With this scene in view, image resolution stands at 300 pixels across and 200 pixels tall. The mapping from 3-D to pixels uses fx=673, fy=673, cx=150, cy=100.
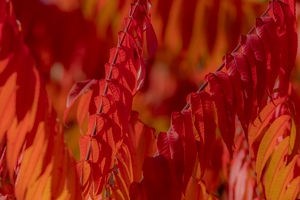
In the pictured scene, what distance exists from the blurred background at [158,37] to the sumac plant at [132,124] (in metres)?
0.61

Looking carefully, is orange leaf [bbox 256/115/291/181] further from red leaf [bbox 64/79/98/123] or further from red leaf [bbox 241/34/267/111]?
red leaf [bbox 64/79/98/123]

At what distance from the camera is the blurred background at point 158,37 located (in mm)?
1875

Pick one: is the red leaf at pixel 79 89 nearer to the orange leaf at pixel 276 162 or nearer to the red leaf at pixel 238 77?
the red leaf at pixel 238 77

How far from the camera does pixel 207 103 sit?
1.08 m

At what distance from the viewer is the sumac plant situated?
39.4 inches

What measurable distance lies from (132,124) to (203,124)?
0.73 ft

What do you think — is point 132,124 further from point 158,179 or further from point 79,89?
point 158,179

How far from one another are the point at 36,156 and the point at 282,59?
0.47m

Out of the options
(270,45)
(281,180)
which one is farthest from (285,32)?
(281,180)

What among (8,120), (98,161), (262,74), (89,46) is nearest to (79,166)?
(98,161)

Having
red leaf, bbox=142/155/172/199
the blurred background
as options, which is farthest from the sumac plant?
the blurred background

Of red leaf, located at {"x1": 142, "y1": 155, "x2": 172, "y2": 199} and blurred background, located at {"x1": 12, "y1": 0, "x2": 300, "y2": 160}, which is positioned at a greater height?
blurred background, located at {"x1": 12, "y1": 0, "x2": 300, "y2": 160}

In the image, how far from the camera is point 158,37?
1.91 meters

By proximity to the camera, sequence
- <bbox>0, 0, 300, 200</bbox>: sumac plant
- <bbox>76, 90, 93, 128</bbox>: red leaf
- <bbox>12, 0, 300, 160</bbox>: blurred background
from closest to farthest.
A: 1. <bbox>0, 0, 300, 200</bbox>: sumac plant
2. <bbox>76, 90, 93, 128</bbox>: red leaf
3. <bbox>12, 0, 300, 160</bbox>: blurred background
